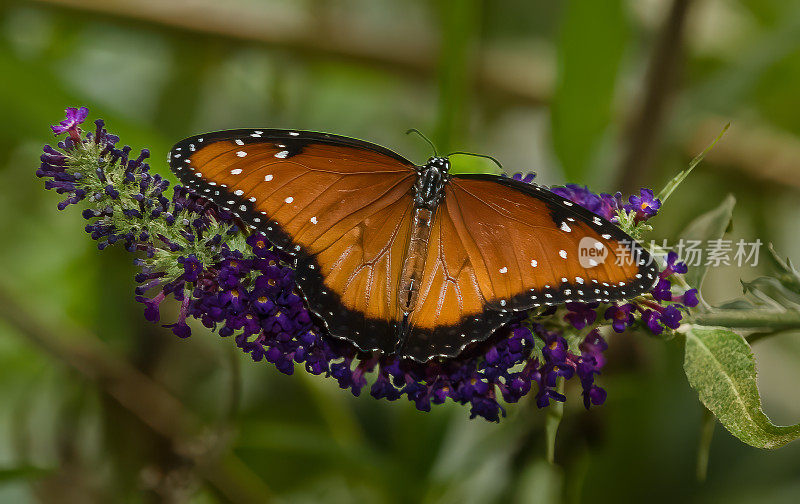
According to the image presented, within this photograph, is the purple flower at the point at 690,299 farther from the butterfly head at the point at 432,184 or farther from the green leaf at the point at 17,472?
the green leaf at the point at 17,472

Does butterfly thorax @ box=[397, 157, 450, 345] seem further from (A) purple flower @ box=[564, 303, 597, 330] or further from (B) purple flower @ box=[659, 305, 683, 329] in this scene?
(B) purple flower @ box=[659, 305, 683, 329]

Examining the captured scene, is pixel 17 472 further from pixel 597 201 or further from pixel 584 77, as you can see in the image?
pixel 584 77

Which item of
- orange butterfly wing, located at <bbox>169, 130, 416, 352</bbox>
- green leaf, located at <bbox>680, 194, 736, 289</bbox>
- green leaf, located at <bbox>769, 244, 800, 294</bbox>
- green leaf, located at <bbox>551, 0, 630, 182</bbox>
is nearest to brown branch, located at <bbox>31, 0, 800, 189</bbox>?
green leaf, located at <bbox>551, 0, 630, 182</bbox>

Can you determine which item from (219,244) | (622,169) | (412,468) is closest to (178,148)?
(219,244)

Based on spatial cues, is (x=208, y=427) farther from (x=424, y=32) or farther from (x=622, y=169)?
(x=424, y=32)

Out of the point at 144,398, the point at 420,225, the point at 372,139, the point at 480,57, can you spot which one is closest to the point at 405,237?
the point at 420,225
